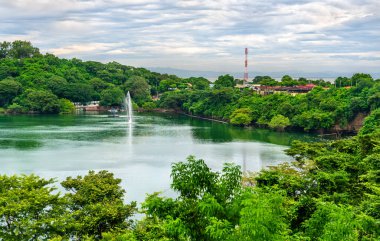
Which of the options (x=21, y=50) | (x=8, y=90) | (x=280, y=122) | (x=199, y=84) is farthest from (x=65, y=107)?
(x=280, y=122)

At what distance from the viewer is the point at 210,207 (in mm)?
5469

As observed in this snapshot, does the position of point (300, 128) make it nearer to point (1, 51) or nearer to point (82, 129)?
point (82, 129)

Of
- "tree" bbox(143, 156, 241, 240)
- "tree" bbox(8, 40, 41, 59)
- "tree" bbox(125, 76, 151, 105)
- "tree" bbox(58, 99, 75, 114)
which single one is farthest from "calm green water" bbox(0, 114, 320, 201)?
"tree" bbox(8, 40, 41, 59)

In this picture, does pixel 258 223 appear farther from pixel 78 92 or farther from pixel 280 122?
pixel 78 92

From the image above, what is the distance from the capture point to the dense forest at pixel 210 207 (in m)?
5.23

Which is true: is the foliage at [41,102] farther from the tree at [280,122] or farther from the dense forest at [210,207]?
the dense forest at [210,207]

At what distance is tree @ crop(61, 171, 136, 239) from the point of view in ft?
30.7

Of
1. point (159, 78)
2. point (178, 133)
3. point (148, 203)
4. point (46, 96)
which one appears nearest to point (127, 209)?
point (148, 203)

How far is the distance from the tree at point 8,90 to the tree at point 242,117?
86.6ft

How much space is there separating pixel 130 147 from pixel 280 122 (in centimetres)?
1496

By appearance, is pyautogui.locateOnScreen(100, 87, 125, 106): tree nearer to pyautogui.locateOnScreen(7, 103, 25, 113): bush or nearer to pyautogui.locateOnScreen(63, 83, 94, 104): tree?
pyautogui.locateOnScreen(63, 83, 94, 104): tree

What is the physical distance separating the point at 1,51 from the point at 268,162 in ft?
182

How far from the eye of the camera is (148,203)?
19.3 feet

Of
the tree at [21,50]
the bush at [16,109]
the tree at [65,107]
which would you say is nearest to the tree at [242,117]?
the tree at [65,107]
